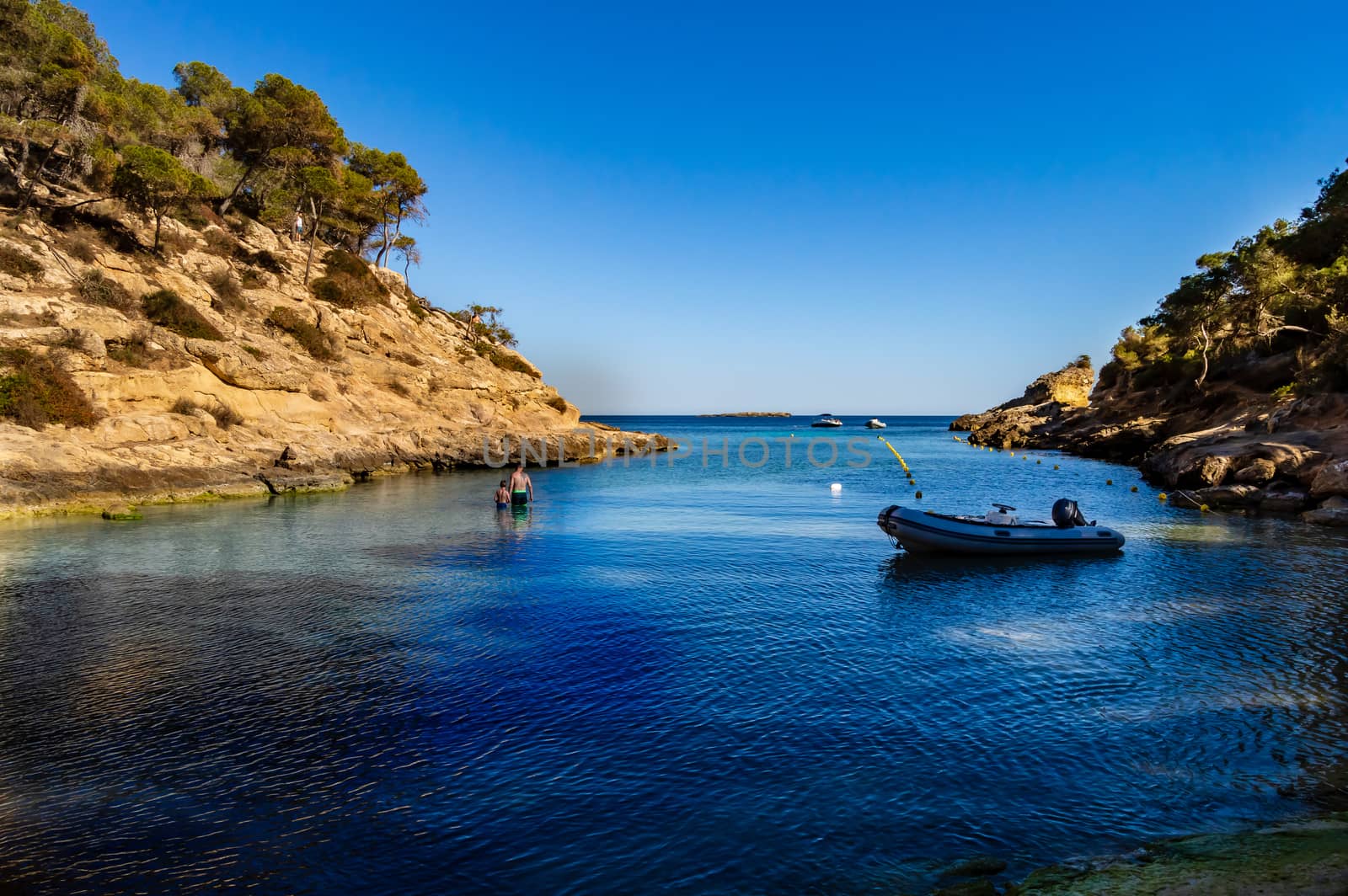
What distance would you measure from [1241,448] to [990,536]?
25.2m

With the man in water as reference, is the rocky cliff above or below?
above

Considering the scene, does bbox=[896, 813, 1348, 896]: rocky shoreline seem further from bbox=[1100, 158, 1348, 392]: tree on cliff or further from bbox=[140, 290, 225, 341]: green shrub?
bbox=[140, 290, 225, 341]: green shrub

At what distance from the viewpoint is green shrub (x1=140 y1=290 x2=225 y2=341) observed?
45.1m

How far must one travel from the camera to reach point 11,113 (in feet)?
161

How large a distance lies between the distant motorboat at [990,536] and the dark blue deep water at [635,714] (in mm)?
993

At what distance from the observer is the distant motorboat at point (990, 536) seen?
24797mm

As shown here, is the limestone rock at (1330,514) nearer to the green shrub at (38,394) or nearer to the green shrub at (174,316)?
the green shrub at (38,394)

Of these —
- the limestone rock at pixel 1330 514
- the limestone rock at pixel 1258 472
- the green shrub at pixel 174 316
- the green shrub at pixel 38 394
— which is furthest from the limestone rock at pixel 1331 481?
the green shrub at pixel 174 316

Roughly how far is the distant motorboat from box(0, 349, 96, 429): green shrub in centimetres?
3764

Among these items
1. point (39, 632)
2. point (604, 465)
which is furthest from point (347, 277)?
point (39, 632)

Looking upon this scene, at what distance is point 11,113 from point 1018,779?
226 feet

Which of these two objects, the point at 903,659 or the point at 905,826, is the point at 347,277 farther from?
the point at 905,826

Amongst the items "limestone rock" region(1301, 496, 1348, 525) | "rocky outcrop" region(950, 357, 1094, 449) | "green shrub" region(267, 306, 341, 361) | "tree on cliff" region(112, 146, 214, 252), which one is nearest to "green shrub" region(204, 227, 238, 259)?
"tree on cliff" region(112, 146, 214, 252)

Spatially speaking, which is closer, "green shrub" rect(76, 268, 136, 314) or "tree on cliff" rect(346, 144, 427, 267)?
"green shrub" rect(76, 268, 136, 314)
